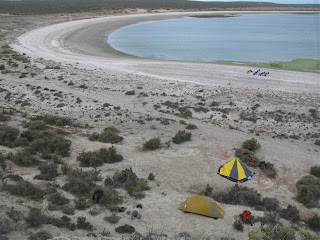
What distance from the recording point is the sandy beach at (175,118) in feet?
43.1

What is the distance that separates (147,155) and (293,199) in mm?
7386

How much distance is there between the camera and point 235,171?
15.8 metres

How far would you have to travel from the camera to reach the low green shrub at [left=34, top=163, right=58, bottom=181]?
46.6 feet

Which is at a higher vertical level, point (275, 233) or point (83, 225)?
point (83, 225)

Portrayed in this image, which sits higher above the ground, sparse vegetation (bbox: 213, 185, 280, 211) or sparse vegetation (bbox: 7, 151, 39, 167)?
sparse vegetation (bbox: 7, 151, 39, 167)

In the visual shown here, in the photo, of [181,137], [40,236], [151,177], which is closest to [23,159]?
[151,177]

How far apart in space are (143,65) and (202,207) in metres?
30.6

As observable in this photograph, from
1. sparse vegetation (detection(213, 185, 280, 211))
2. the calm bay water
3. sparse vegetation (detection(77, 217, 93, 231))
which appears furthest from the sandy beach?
the calm bay water

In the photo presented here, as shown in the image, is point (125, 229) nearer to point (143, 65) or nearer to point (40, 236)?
point (40, 236)

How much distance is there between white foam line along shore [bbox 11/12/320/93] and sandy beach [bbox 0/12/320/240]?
13 centimetres

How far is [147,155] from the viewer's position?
58.1 feet

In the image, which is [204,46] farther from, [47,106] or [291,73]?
[47,106]

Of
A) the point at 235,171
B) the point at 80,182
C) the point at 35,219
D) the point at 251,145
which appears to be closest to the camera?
the point at 35,219

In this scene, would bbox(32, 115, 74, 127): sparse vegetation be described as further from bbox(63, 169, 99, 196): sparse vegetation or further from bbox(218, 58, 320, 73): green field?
bbox(218, 58, 320, 73): green field
